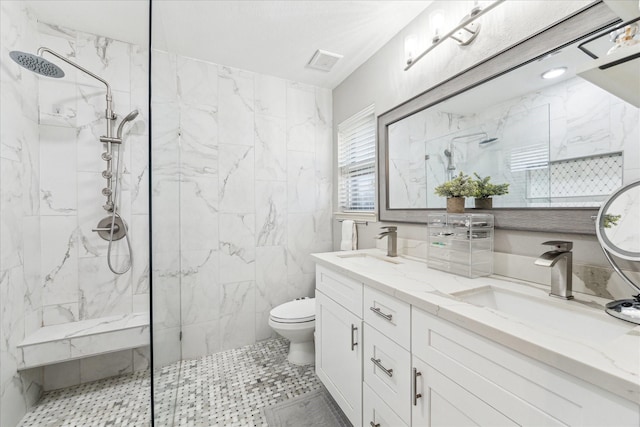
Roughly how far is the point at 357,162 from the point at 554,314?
172 cm

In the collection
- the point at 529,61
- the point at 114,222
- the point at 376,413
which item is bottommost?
the point at 376,413

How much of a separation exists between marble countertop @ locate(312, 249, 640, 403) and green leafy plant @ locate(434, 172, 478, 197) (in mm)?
410

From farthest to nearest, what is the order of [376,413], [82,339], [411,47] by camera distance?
[82,339]
[411,47]
[376,413]

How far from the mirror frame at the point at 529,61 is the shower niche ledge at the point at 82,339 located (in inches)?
81.8

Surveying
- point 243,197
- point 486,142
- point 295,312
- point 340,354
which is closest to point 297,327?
point 295,312

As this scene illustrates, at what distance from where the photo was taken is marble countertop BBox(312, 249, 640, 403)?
511 millimetres

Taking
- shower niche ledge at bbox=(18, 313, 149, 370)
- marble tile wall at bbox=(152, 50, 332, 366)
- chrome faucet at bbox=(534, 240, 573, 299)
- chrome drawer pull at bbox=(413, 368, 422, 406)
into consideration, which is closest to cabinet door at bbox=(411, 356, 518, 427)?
chrome drawer pull at bbox=(413, 368, 422, 406)

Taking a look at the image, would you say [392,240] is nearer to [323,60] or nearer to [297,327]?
[297,327]

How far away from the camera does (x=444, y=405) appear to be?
2.76 feet

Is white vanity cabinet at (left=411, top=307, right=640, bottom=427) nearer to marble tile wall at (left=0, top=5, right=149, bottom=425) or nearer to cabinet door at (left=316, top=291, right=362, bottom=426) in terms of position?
cabinet door at (left=316, top=291, right=362, bottom=426)

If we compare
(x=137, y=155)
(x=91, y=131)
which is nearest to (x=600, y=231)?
(x=137, y=155)

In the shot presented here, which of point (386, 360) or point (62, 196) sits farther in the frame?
point (62, 196)

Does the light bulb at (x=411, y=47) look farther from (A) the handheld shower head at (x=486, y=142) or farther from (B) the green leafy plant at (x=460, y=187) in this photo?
(B) the green leafy plant at (x=460, y=187)

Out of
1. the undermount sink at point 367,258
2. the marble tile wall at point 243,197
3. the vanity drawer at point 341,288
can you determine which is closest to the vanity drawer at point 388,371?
the vanity drawer at point 341,288
